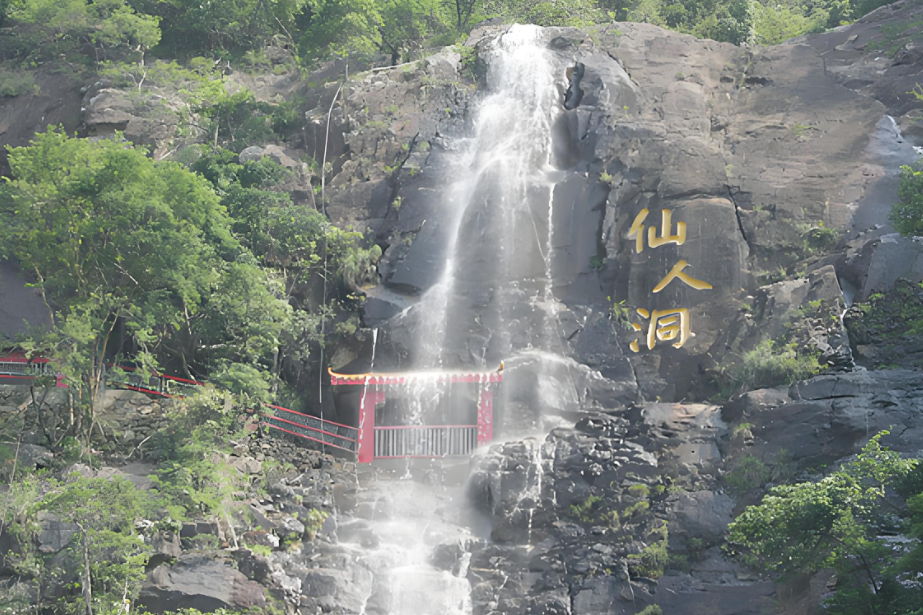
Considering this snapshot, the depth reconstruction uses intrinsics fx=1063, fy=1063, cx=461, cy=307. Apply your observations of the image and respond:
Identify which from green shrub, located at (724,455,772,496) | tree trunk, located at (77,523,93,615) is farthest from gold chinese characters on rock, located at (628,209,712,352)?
tree trunk, located at (77,523,93,615)

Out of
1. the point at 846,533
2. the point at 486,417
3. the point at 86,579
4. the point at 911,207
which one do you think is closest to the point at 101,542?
the point at 86,579

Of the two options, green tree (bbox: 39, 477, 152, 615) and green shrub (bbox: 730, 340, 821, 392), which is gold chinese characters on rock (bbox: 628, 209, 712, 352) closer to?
green shrub (bbox: 730, 340, 821, 392)

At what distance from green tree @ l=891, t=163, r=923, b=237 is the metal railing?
1074 cm

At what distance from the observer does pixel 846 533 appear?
54.5ft

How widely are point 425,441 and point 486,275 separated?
4.91 m

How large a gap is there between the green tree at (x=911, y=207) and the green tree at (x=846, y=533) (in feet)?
19.2

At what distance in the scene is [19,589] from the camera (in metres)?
19.0

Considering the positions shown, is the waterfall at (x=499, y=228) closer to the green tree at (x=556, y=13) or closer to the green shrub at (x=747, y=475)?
the green tree at (x=556, y=13)

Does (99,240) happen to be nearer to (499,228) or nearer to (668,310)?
(499,228)

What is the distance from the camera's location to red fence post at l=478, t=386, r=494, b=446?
2598cm

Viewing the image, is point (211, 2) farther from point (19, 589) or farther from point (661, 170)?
point (19, 589)

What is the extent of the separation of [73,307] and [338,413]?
7398 millimetres

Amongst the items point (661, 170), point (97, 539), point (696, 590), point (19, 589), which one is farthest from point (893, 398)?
point (19, 589)

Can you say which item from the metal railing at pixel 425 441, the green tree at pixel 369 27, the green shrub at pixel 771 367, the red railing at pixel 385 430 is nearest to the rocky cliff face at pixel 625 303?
the green shrub at pixel 771 367
